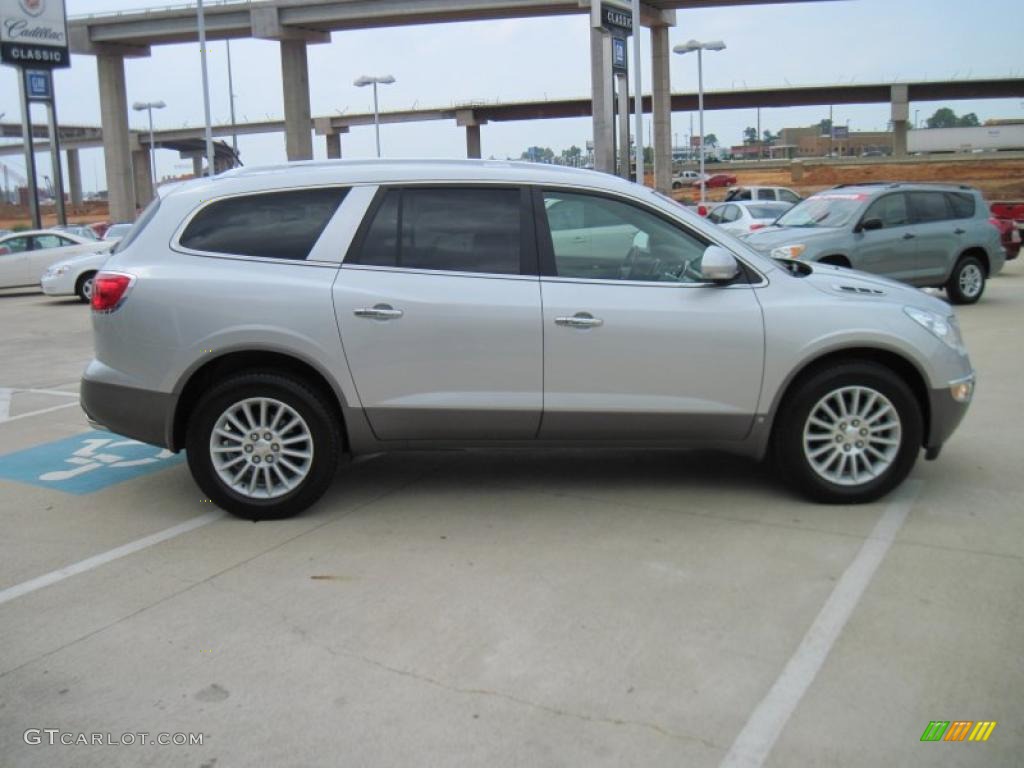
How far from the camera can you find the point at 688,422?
5484mm

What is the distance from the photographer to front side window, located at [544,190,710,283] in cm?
551

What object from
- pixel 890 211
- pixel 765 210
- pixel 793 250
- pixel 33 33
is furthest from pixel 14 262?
pixel 890 211

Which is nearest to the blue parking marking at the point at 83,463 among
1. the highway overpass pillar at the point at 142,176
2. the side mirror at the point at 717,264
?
the side mirror at the point at 717,264

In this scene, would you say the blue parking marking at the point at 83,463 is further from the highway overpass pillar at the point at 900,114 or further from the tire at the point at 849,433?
the highway overpass pillar at the point at 900,114

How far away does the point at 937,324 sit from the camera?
566 cm

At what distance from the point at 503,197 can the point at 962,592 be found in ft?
9.90

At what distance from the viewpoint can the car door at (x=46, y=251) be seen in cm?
2331

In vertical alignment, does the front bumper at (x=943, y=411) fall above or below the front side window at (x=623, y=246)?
below

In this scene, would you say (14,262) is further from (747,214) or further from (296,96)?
(296,96)

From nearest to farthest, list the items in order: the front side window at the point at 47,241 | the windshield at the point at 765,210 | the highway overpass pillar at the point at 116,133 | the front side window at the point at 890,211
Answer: the front side window at the point at 890,211 < the windshield at the point at 765,210 < the front side window at the point at 47,241 < the highway overpass pillar at the point at 116,133

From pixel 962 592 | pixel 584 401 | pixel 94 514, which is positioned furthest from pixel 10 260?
pixel 962 592

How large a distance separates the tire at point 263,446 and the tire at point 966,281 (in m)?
12.5

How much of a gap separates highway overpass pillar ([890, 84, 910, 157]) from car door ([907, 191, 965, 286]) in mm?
74797

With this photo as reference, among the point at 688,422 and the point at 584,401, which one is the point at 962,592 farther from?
the point at 584,401
